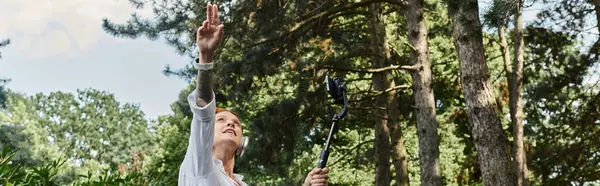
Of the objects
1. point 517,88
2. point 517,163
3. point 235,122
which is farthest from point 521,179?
point 235,122

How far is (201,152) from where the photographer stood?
11.6 ft

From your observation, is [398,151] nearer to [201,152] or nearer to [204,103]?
[201,152]

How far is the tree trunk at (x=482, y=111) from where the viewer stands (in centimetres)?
904

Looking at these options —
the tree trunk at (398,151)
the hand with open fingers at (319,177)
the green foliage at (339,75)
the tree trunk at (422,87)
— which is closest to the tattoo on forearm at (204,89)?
the hand with open fingers at (319,177)

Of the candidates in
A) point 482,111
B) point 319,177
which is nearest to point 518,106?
point 482,111

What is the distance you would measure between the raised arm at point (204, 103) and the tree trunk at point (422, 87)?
8.55m

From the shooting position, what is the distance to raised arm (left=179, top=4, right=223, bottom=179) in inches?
133

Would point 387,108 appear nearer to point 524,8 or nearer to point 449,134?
point 524,8

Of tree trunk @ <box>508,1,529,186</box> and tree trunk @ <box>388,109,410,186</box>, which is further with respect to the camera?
tree trunk @ <box>508,1,529,186</box>

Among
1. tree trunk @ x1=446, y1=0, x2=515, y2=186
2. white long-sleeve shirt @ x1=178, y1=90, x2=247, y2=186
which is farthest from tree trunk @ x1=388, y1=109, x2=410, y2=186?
white long-sleeve shirt @ x1=178, y1=90, x2=247, y2=186

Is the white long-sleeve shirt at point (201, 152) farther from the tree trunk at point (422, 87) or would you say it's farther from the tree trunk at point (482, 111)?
the tree trunk at point (422, 87)

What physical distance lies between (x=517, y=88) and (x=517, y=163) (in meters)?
1.48

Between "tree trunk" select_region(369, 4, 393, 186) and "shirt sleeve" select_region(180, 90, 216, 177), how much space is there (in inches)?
439

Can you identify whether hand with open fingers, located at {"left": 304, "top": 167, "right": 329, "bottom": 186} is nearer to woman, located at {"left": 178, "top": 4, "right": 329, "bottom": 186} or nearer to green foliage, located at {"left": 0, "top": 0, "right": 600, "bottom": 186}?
woman, located at {"left": 178, "top": 4, "right": 329, "bottom": 186}
